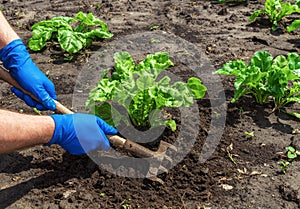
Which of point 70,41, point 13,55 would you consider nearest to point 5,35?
point 13,55

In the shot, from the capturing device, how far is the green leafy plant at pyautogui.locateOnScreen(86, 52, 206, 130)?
3.16m

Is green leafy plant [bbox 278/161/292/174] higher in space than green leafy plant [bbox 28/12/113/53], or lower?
lower

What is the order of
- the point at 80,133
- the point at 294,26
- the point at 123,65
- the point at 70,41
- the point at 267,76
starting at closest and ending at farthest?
the point at 80,133, the point at 123,65, the point at 267,76, the point at 70,41, the point at 294,26

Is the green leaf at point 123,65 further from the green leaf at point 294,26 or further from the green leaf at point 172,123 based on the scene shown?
the green leaf at point 294,26

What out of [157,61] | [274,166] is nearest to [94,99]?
[157,61]

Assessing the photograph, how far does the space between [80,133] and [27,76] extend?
76 centimetres

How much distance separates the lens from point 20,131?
2.57 m

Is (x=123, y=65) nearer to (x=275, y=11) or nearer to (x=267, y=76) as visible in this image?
(x=267, y=76)

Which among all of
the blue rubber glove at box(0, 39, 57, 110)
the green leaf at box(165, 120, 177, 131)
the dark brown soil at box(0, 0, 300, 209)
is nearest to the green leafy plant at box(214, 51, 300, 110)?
the dark brown soil at box(0, 0, 300, 209)

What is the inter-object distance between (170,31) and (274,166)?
2623 millimetres

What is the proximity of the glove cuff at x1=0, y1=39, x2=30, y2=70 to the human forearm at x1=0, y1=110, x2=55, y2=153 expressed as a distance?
0.89 meters

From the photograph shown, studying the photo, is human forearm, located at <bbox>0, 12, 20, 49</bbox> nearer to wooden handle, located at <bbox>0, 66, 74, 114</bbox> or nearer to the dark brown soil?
wooden handle, located at <bbox>0, 66, 74, 114</bbox>

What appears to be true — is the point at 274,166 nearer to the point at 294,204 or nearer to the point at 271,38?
the point at 294,204

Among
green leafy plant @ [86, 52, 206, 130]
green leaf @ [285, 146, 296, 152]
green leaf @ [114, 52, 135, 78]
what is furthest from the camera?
green leaf @ [114, 52, 135, 78]
